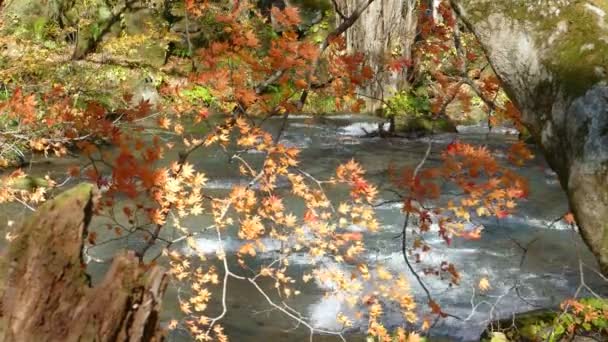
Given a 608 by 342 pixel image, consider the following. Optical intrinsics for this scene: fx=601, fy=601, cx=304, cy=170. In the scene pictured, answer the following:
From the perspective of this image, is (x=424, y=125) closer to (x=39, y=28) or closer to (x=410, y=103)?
(x=410, y=103)

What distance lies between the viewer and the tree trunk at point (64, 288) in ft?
6.00

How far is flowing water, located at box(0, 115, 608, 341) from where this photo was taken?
5.71m

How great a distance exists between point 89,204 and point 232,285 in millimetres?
4828

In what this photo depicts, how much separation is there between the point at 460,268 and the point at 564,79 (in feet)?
16.6

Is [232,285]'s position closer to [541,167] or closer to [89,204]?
[89,204]

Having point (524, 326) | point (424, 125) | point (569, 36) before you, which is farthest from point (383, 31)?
point (569, 36)

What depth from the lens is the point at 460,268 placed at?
6883 millimetres

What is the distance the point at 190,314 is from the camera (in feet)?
18.8

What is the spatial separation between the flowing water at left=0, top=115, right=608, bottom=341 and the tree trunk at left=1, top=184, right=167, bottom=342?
371 cm

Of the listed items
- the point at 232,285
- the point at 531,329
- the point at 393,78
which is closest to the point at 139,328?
the point at 531,329

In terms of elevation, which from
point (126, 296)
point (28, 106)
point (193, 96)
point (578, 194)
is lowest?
point (193, 96)

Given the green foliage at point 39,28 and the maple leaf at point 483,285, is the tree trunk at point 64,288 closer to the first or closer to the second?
the maple leaf at point 483,285

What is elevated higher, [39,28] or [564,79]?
[564,79]

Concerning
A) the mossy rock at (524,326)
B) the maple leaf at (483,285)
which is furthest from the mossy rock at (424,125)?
the mossy rock at (524,326)
